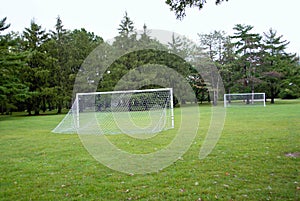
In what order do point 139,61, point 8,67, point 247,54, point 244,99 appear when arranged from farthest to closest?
point 247,54 → point 244,99 → point 139,61 → point 8,67

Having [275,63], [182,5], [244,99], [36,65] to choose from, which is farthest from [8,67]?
[275,63]

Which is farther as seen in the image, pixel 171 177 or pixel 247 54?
pixel 247 54

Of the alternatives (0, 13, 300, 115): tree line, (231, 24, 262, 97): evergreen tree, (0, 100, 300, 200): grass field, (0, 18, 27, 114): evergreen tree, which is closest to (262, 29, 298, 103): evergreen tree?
(0, 13, 300, 115): tree line

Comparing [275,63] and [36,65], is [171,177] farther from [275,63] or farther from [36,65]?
[275,63]

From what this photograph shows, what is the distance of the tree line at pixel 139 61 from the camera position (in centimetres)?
2778

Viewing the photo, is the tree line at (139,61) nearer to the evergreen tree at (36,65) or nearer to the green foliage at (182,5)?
the evergreen tree at (36,65)

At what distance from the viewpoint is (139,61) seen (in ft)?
99.3

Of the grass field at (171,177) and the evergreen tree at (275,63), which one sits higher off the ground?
the evergreen tree at (275,63)

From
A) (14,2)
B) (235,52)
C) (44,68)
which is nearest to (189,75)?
(235,52)

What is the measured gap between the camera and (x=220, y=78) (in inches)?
1382

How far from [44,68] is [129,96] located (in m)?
16.6

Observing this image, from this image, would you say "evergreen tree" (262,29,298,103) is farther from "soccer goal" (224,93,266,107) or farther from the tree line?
"soccer goal" (224,93,266,107)

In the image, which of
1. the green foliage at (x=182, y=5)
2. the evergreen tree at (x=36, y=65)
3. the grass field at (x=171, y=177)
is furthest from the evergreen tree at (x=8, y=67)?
the green foliage at (x=182, y=5)

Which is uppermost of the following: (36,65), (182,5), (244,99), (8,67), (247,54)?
(247,54)
